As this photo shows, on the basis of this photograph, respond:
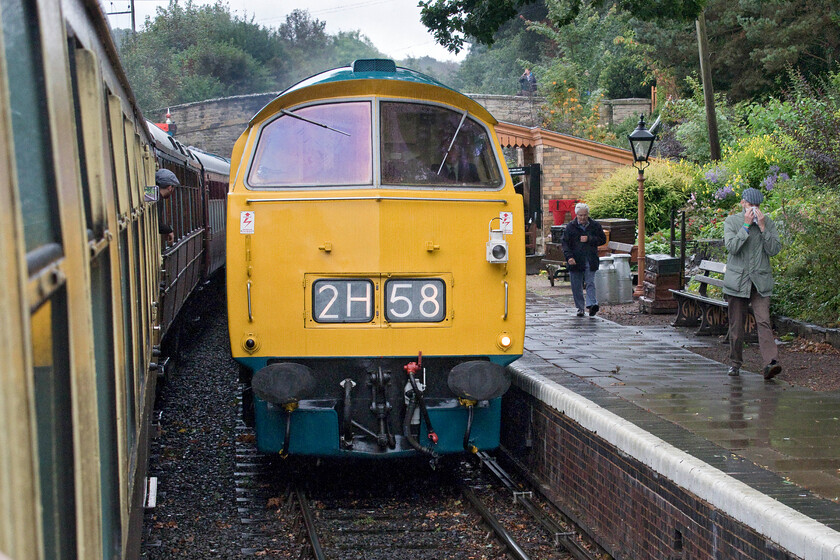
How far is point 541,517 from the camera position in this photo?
6.41m

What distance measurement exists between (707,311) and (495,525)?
6309 millimetres

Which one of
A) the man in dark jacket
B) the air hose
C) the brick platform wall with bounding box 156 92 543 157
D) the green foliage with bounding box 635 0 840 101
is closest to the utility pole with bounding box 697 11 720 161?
the man in dark jacket

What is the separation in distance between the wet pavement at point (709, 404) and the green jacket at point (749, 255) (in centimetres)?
86

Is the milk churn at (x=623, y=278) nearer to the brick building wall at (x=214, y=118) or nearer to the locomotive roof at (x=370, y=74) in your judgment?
the locomotive roof at (x=370, y=74)

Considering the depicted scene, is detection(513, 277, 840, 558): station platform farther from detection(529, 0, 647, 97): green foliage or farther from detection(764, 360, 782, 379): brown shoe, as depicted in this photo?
detection(529, 0, 647, 97): green foliage

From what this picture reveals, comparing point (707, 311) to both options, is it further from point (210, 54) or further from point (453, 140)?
point (210, 54)

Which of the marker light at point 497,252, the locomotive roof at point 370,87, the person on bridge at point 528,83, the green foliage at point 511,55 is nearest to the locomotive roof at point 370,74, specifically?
the locomotive roof at point 370,87

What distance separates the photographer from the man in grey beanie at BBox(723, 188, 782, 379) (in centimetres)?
842

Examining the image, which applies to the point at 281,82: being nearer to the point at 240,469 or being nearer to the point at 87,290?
the point at 240,469

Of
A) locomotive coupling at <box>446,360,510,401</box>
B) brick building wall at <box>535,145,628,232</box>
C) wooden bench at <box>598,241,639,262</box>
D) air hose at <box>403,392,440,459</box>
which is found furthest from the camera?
brick building wall at <box>535,145,628,232</box>

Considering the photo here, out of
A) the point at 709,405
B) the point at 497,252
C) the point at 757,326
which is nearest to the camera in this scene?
the point at 497,252

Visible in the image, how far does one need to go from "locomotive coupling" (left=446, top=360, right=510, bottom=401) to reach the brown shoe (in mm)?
3326

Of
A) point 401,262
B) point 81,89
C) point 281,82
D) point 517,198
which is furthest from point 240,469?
point 281,82

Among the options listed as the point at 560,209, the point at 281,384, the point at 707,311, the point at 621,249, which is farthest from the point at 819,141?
the point at 560,209
